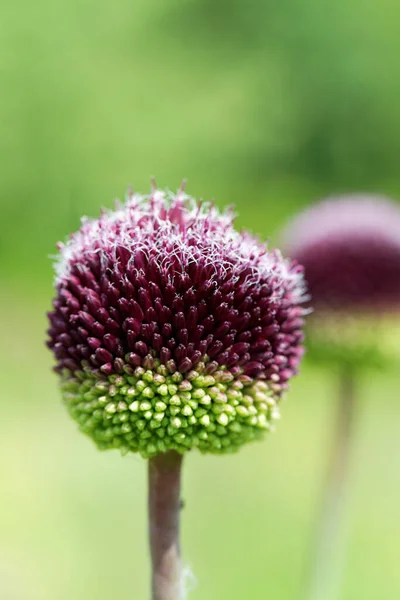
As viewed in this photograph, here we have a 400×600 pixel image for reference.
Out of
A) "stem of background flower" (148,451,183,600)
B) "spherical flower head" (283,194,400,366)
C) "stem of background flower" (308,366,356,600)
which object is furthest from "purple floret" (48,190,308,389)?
"stem of background flower" (308,366,356,600)

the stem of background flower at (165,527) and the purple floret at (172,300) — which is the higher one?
the purple floret at (172,300)

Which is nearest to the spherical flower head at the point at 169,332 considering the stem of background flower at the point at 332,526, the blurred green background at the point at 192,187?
the blurred green background at the point at 192,187

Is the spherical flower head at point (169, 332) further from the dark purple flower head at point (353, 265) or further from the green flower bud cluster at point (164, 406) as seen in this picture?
the dark purple flower head at point (353, 265)

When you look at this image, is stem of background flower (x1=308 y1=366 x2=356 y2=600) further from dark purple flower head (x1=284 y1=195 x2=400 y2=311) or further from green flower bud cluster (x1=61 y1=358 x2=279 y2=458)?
green flower bud cluster (x1=61 y1=358 x2=279 y2=458)

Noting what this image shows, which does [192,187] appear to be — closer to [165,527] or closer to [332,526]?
[332,526]

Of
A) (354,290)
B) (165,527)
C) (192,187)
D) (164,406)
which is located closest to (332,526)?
(354,290)

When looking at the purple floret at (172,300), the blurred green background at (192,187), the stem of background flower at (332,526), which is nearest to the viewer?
the purple floret at (172,300)
